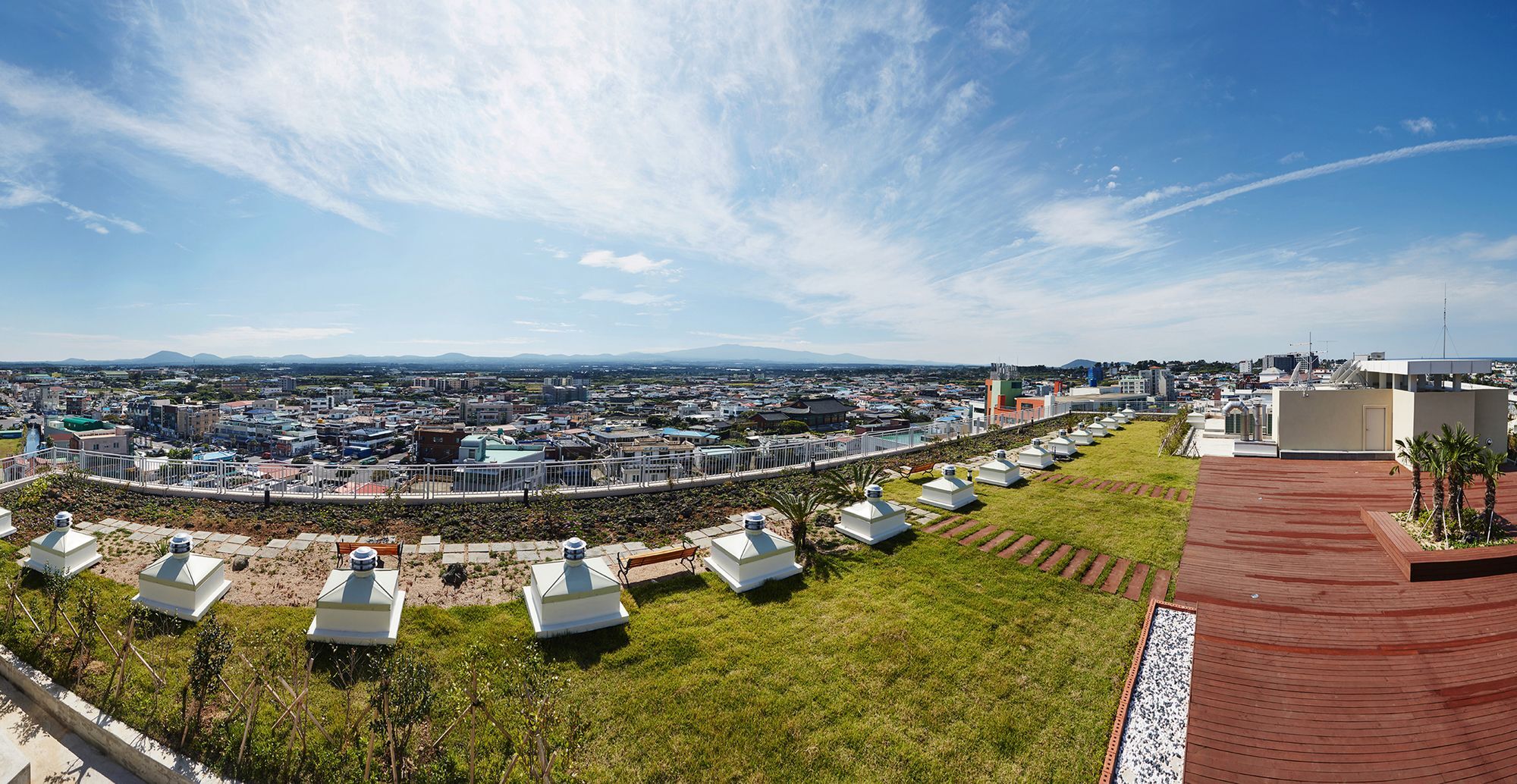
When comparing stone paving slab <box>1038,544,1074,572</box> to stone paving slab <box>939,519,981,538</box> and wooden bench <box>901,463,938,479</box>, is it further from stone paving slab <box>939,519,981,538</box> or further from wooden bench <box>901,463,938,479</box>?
wooden bench <box>901,463,938,479</box>

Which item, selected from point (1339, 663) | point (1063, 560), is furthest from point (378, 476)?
point (1339, 663)

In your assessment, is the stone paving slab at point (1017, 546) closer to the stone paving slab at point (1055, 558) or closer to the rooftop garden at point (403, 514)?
the stone paving slab at point (1055, 558)

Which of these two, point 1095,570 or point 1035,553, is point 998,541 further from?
point 1095,570

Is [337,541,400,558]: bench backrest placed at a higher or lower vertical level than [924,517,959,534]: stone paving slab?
higher

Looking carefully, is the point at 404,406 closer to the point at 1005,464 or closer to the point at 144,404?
the point at 144,404

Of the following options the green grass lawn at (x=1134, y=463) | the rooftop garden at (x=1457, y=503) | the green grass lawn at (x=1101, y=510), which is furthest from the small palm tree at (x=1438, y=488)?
the green grass lawn at (x=1134, y=463)

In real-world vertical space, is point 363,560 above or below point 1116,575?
above

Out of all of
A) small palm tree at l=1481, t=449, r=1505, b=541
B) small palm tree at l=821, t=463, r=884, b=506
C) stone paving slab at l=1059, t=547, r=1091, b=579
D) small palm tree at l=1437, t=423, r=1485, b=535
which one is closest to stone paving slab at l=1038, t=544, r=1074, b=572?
stone paving slab at l=1059, t=547, r=1091, b=579
